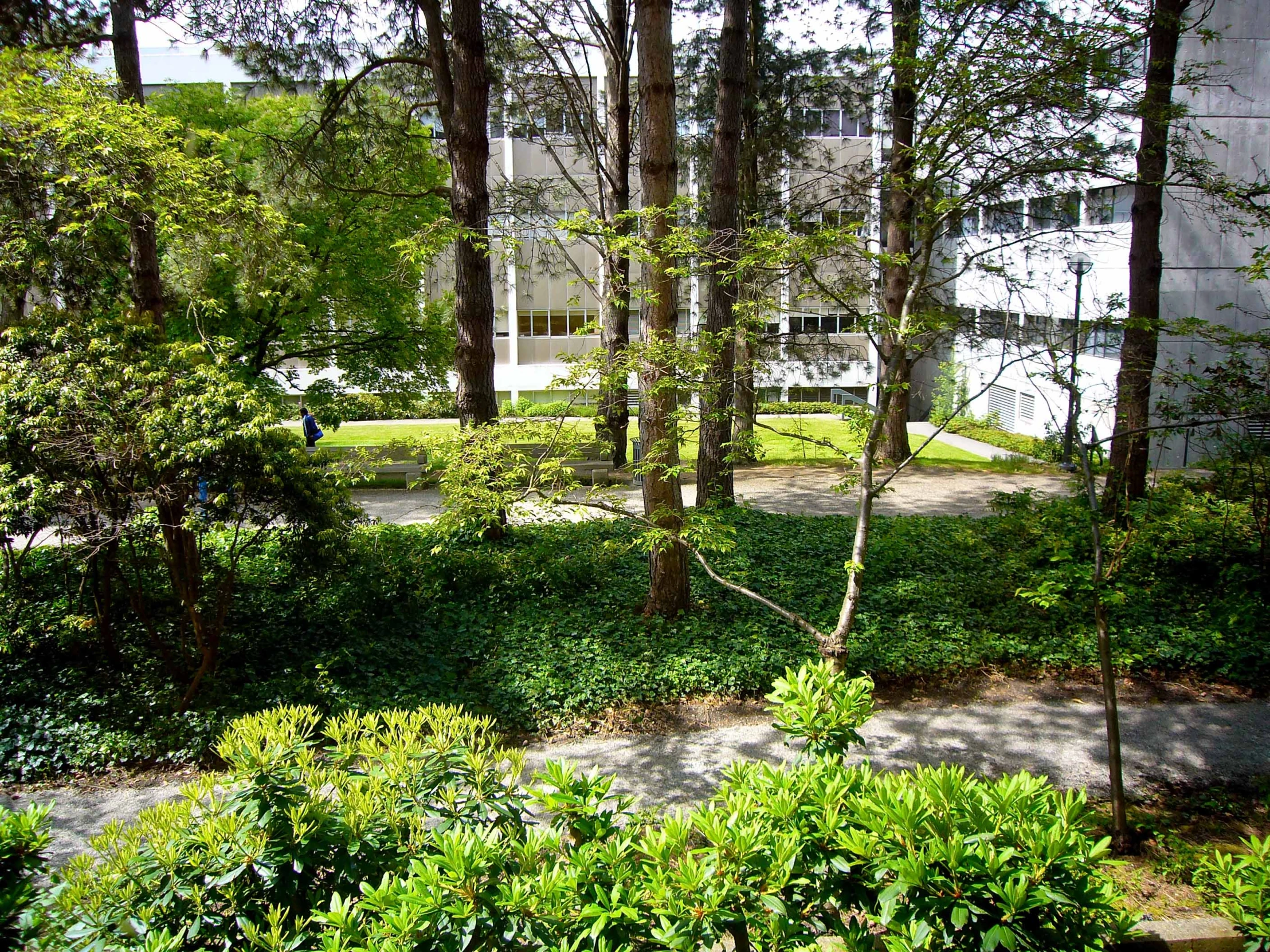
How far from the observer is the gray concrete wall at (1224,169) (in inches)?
686

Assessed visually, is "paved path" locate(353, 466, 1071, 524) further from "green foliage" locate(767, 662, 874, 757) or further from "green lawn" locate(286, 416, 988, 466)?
"green foliage" locate(767, 662, 874, 757)

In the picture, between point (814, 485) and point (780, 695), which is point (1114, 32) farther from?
point (814, 485)

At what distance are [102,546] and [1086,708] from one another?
8459mm

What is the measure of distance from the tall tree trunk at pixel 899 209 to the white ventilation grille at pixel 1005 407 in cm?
969

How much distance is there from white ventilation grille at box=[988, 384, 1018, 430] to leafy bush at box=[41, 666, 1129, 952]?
87.6 ft

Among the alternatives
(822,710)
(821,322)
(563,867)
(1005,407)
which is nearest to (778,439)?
(821,322)

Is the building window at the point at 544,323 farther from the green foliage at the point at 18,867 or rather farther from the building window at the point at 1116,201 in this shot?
the green foliage at the point at 18,867

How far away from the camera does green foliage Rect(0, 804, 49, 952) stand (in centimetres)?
267

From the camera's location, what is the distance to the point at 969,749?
649 cm

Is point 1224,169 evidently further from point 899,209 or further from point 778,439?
point 778,439

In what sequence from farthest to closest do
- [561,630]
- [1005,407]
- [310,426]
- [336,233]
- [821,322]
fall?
[821,322] < [1005,407] < [336,233] < [310,426] < [561,630]

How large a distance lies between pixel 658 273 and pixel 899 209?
327 inches

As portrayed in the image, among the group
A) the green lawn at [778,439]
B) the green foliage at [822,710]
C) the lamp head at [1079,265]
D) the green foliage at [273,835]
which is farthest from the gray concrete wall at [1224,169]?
the green foliage at [273,835]

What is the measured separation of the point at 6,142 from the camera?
26.7 ft
